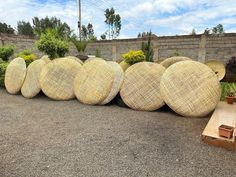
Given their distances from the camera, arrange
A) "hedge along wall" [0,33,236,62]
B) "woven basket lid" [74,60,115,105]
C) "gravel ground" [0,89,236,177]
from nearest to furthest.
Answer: "gravel ground" [0,89,236,177]
"woven basket lid" [74,60,115,105]
"hedge along wall" [0,33,236,62]

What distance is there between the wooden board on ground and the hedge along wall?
5.40 m

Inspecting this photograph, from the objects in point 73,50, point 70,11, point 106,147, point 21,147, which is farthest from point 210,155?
point 70,11

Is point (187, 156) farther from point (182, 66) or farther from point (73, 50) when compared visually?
point (73, 50)

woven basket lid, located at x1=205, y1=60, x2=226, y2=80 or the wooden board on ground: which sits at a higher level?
woven basket lid, located at x1=205, y1=60, x2=226, y2=80

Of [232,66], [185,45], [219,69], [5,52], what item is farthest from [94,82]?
[185,45]

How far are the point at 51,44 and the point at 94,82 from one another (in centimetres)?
204

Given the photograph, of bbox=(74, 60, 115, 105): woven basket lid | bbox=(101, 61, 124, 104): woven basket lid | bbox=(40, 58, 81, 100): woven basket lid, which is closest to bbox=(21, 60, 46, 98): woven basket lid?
bbox=(40, 58, 81, 100): woven basket lid

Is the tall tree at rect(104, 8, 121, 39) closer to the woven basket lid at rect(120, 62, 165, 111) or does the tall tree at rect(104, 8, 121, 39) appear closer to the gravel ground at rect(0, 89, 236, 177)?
the woven basket lid at rect(120, 62, 165, 111)

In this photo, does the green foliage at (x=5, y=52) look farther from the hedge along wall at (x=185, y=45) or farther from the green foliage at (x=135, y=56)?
the green foliage at (x=135, y=56)

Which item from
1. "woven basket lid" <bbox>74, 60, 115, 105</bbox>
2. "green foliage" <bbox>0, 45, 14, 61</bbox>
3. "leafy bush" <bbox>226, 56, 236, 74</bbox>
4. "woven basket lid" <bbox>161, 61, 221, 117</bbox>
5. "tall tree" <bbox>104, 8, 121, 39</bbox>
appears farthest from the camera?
"tall tree" <bbox>104, 8, 121, 39</bbox>

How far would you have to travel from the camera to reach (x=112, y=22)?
22562 mm

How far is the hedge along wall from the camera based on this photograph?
326 inches

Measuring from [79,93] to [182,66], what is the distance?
2.27m

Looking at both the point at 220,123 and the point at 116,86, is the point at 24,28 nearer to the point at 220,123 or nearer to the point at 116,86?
the point at 116,86
